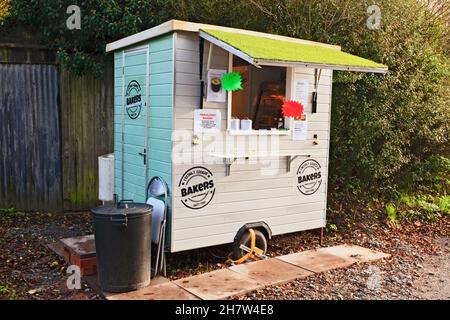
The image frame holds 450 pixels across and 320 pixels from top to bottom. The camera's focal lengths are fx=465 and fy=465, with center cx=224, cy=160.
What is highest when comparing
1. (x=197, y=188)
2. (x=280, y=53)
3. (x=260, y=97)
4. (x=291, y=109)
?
(x=280, y=53)

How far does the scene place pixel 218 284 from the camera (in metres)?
4.47

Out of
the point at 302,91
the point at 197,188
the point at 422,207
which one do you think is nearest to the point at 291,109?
the point at 302,91

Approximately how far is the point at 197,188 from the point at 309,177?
1.65m

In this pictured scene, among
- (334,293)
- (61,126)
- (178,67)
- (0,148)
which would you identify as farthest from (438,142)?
Answer: (0,148)

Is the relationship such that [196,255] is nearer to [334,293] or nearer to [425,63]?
[334,293]

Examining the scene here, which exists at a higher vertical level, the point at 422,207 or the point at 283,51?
the point at 283,51

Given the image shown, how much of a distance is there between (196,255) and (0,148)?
3457 mm

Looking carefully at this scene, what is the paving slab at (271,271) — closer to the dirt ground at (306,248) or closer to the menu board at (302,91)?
the dirt ground at (306,248)

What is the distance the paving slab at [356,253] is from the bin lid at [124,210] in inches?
95.9

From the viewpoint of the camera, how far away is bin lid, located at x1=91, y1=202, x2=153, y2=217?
13.8 ft

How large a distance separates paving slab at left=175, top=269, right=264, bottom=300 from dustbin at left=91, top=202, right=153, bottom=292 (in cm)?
49

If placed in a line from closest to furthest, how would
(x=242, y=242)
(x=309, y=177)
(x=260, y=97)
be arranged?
(x=242, y=242)
(x=309, y=177)
(x=260, y=97)

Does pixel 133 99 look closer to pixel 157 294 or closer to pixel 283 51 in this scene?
pixel 283 51

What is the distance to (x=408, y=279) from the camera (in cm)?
488
